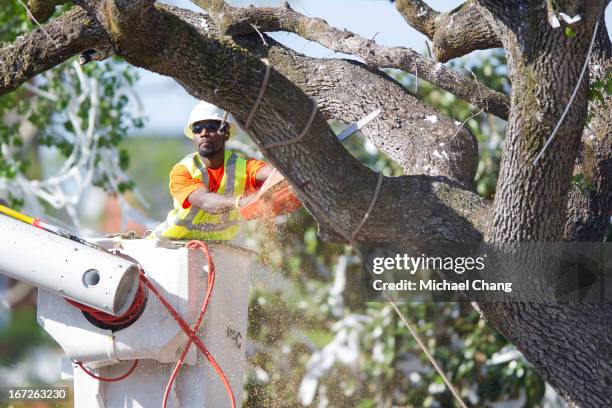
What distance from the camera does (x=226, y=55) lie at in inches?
167

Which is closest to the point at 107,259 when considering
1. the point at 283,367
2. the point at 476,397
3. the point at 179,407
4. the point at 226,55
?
the point at 179,407

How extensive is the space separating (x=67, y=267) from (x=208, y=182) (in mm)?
1311

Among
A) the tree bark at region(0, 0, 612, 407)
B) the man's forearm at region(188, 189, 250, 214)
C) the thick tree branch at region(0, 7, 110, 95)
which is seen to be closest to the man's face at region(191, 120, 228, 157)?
the man's forearm at region(188, 189, 250, 214)

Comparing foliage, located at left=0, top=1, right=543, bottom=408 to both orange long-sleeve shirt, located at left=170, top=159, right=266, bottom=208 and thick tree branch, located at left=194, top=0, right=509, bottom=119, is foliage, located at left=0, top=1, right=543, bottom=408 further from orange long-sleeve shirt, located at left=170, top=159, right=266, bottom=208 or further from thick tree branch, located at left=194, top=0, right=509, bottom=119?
thick tree branch, located at left=194, top=0, right=509, bottom=119

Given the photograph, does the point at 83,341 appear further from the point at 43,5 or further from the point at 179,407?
the point at 43,5

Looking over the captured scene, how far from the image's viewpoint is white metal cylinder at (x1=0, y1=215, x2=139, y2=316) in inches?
190

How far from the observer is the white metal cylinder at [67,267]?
4.83m

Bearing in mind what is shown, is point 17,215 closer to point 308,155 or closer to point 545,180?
point 308,155

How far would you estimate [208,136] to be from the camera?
5.96m

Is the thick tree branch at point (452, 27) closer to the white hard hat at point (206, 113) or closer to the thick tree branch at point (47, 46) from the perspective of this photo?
the white hard hat at point (206, 113)

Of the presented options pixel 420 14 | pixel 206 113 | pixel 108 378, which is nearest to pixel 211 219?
pixel 206 113

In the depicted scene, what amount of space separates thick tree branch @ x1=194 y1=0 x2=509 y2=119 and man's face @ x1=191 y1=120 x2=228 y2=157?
1.74ft

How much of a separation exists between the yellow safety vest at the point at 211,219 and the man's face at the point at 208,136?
0.33 feet

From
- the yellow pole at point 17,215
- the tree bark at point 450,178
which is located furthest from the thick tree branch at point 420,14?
the yellow pole at point 17,215
